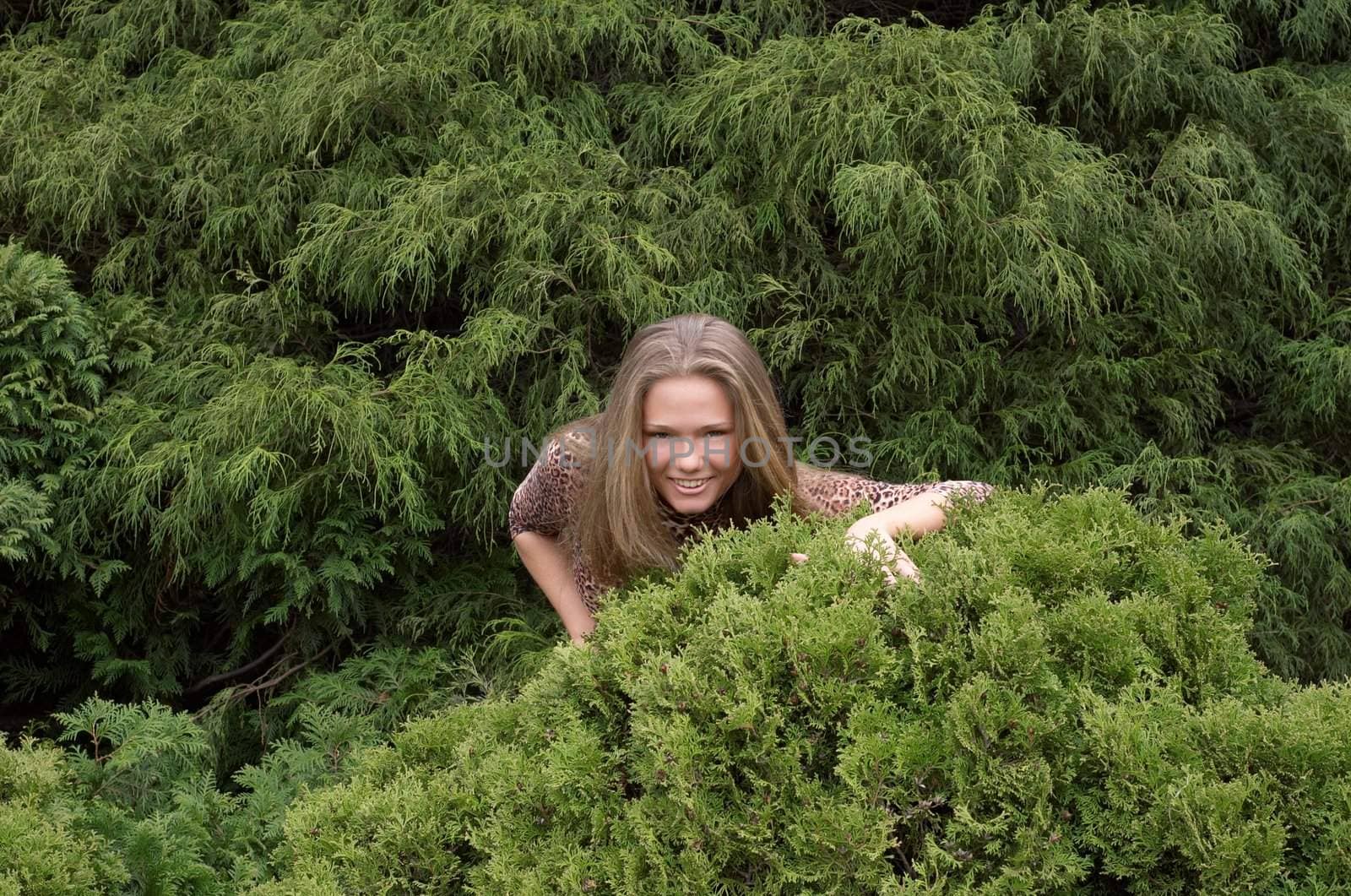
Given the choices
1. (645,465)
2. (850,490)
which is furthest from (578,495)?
(850,490)

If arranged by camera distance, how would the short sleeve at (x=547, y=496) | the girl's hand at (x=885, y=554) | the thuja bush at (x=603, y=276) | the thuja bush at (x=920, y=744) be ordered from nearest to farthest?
the thuja bush at (x=920, y=744) < the girl's hand at (x=885, y=554) < the short sleeve at (x=547, y=496) < the thuja bush at (x=603, y=276)

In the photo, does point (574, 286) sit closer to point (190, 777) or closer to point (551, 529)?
point (551, 529)

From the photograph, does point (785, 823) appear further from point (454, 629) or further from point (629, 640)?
point (454, 629)

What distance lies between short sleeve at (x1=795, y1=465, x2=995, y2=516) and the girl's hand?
355mm

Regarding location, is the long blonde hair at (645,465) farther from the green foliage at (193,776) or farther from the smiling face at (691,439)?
the green foliage at (193,776)

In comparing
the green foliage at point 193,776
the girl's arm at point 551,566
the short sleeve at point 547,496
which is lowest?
the green foliage at point 193,776

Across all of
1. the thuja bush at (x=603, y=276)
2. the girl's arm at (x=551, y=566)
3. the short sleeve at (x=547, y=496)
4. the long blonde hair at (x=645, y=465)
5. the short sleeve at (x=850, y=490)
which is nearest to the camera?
the short sleeve at (x=850, y=490)

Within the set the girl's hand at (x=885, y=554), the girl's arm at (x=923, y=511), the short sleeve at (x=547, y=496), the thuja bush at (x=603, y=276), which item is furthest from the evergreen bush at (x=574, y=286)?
the girl's hand at (x=885, y=554)

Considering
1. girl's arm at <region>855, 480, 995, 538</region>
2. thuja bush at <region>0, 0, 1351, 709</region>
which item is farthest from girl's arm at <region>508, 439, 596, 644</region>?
girl's arm at <region>855, 480, 995, 538</region>

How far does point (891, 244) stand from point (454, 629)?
86.2 inches

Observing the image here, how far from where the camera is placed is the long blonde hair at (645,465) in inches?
113

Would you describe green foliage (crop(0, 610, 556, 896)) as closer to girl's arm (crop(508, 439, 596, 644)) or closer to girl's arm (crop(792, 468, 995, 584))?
girl's arm (crop(508, 439, 596, 644))

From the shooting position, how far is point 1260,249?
4.71m

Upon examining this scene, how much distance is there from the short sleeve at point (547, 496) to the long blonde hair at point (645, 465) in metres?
0.19
